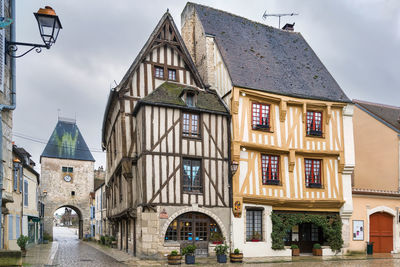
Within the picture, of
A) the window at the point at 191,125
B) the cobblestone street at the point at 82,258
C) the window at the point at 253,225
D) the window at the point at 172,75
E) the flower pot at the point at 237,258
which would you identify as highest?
the window at the point at 172,75

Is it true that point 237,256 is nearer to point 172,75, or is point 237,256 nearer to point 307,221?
point 307,221

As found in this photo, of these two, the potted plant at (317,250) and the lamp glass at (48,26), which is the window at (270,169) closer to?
the potted plant at (317,250)

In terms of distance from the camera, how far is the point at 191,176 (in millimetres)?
15109

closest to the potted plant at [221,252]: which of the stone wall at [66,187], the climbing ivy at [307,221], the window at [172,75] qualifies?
the climbing ivy at [307,221]

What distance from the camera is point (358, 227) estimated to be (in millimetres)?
17359

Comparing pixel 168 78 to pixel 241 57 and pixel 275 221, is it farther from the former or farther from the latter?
pixel 275 221

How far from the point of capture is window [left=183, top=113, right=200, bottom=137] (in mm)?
15305

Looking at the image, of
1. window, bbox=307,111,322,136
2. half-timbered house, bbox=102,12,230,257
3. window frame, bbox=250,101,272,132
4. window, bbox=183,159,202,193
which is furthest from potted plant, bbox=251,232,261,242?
window, bbox=307,111,322,136

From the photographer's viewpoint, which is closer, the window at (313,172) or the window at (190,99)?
the window at (190,99)

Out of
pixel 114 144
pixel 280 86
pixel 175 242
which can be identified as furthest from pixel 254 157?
pixel 114 144

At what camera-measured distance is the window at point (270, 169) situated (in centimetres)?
1617

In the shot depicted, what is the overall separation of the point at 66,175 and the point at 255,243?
23.7 m

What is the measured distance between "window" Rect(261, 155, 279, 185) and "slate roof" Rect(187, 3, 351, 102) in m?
2.82

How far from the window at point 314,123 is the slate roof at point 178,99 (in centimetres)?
388
